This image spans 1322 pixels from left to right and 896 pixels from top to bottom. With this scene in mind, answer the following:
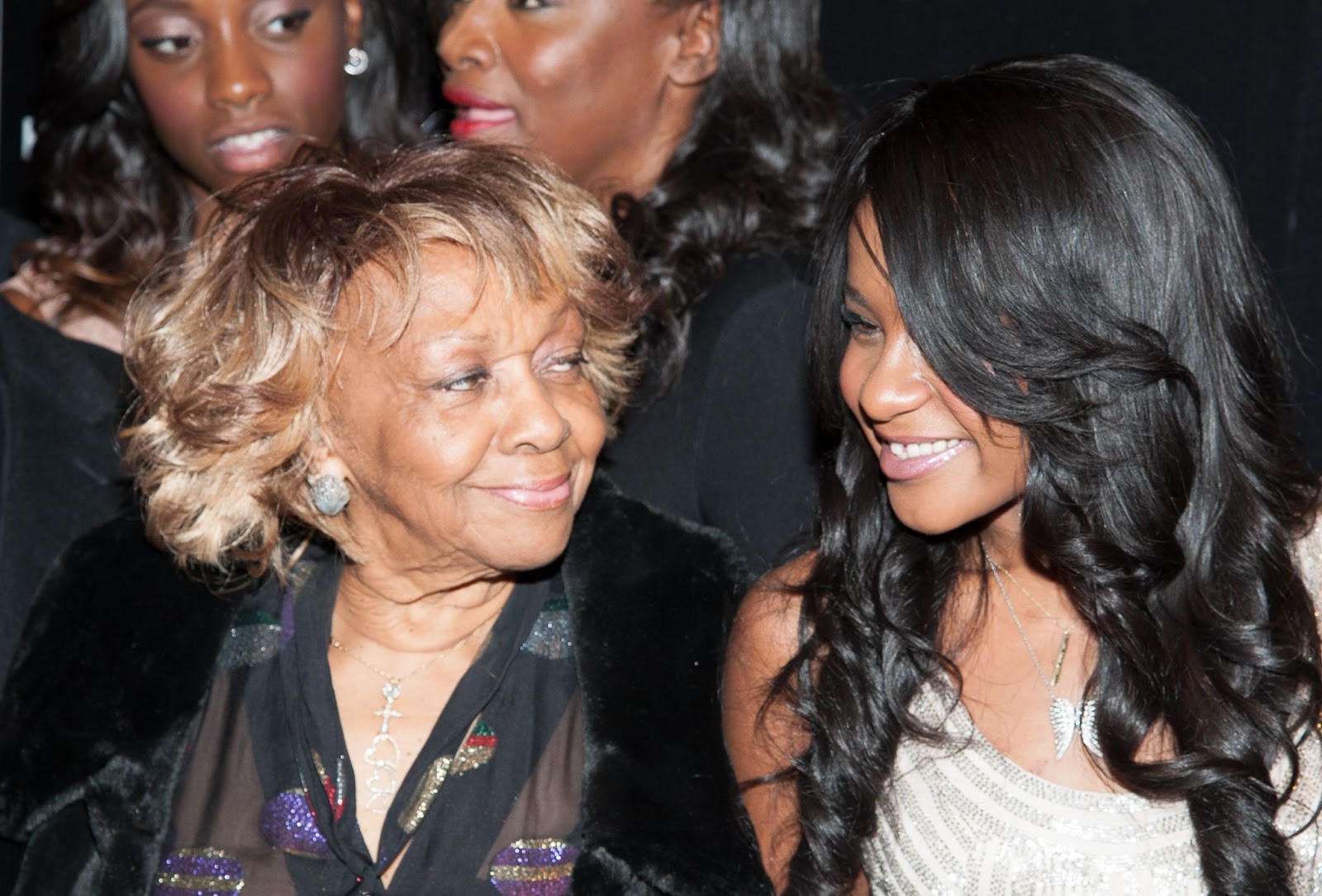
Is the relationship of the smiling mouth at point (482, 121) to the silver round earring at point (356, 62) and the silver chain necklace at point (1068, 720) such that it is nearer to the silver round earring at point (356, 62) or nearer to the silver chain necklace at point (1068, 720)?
the silver round earring at point (356, 62)

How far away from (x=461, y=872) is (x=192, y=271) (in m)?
0.94

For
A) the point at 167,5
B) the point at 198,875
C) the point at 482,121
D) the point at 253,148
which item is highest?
the point at 167,5

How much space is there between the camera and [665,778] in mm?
2365

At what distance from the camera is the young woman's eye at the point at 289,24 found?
3.18 m

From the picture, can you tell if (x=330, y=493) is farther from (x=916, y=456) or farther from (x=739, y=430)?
(x=916, y=456)

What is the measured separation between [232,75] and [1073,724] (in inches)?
75.0

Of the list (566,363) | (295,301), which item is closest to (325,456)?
(295,301)

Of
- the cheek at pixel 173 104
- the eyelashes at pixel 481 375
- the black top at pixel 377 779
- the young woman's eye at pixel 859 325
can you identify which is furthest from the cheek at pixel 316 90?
the young woman's eye at pixel 859 325

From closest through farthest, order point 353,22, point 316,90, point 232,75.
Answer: point 232,75 < point 316,90 < point 353,22

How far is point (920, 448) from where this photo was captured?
2.26m

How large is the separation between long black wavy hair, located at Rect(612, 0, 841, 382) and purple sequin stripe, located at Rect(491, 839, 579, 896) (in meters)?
0.83

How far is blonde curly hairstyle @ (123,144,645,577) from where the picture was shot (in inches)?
90.8

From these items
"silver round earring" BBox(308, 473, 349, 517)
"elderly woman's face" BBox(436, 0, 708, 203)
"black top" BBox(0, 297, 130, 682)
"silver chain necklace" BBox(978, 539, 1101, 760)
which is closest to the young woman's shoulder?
"silver chain necklace" BBox(978, 539, 1101, 760)

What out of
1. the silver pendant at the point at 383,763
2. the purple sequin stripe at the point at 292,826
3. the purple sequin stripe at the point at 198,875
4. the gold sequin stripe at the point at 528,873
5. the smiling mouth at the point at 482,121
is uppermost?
the smiling mouth at the point at 482,121
